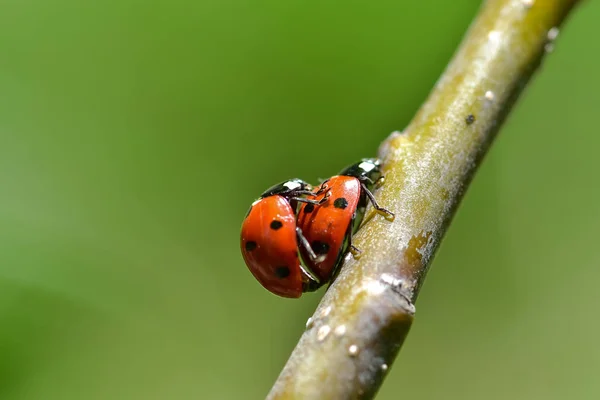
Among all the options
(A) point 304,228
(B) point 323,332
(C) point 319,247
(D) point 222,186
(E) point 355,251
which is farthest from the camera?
(D) point 222,186

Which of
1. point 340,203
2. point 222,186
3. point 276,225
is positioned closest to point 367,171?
point 340,203

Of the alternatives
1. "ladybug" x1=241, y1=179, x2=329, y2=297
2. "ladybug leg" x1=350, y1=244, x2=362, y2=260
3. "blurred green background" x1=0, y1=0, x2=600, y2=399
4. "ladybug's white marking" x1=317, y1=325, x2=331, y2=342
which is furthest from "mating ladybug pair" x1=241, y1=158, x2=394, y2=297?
"blurred green background" x1=0, y1=0, x2=600, y2=399

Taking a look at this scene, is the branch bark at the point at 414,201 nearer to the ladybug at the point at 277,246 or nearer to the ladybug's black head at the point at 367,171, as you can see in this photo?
the ladybug's black head at the point at 367,171

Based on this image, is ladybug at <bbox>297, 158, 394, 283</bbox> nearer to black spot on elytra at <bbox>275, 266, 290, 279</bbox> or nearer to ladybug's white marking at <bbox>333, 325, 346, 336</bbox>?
black spot on elytra at <bbox>275, 266, 290, 279</bbox>

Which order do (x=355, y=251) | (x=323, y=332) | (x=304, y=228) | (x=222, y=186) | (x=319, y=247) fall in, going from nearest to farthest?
(x=323, y=332) < (x=355, y=251) < (x=319, y=247) < (x=304, y=228) < (x=222, y=186)

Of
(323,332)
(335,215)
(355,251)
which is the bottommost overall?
(323,332)

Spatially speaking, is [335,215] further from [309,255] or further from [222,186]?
[222,186]

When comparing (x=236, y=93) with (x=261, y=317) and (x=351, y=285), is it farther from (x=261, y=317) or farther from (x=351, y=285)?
(x=351, y=285)
